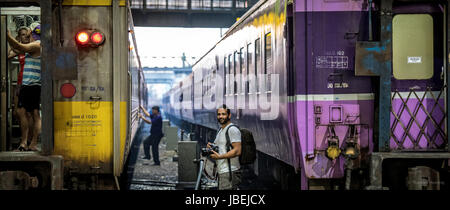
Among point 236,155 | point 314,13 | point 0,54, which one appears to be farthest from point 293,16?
point 0,54

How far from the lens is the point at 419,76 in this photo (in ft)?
19.5

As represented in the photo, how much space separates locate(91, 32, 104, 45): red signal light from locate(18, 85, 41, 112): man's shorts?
1.04m

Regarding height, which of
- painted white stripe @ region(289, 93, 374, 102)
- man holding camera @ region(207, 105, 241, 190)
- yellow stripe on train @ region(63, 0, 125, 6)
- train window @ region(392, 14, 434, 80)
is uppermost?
yellow stripe on train @ region(63, 0, 125, 6)

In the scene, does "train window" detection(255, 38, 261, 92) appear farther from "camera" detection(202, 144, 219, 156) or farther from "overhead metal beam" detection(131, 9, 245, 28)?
"overhead metal beam" detection(131, 9, 245, 28)

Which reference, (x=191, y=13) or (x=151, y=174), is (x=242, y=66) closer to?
(x=151, y=174)

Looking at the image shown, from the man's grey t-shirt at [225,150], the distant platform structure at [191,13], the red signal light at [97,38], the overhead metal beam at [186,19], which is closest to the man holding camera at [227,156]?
the man's grey t-shirt at [225,150]

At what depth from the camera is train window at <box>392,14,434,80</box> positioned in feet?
19.4

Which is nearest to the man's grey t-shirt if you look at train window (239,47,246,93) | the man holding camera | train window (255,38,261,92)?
the man holding camera

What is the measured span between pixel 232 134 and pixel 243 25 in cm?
394

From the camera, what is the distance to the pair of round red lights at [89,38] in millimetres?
5629

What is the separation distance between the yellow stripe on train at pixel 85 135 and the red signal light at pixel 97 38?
2.13ft

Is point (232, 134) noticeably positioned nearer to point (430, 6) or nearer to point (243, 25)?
point (430, 6)

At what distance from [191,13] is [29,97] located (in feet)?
59.9

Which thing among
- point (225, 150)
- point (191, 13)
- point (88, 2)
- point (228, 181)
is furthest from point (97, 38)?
point (191, 13)
